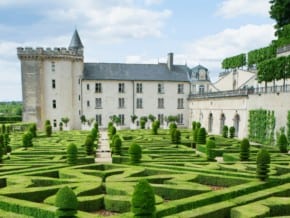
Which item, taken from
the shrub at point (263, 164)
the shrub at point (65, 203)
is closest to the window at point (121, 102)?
the shrub at point (263, 164)

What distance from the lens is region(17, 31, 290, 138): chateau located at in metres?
49.7

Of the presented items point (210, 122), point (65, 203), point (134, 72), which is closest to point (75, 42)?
point (134, 72)

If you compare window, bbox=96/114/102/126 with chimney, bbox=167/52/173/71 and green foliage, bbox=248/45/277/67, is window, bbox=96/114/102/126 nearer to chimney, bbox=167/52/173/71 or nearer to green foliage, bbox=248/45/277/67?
chimney, bbox=167/52/173/71

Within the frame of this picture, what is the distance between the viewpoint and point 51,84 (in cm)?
5044

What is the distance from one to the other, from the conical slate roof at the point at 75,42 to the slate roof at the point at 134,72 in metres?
3.01

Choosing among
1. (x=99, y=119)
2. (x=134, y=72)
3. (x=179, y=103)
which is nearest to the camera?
(x=99, y=119)

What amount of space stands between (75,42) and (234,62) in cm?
2614

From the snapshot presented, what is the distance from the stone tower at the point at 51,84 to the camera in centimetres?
4966

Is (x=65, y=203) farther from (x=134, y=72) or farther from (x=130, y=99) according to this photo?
(x=134, y=72)

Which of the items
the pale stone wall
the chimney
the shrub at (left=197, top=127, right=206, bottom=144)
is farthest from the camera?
the chimney

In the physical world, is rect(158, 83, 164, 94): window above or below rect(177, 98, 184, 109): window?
above

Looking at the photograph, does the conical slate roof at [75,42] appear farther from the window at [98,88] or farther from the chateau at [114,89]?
the window at [98,88]

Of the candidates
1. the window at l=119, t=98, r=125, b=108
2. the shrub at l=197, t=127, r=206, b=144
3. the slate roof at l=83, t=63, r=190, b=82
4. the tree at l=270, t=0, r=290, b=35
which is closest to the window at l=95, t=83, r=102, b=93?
the slate roof at l=83, t=63, r=190, b=82

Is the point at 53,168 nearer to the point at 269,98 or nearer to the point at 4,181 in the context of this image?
the point at 4,181
